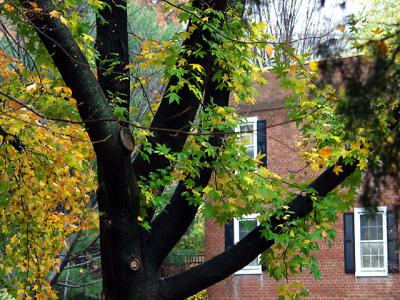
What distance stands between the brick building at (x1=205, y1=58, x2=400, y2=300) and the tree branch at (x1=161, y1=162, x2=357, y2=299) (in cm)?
973

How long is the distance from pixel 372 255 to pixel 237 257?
39.4 ft

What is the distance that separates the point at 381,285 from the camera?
21.6 meters

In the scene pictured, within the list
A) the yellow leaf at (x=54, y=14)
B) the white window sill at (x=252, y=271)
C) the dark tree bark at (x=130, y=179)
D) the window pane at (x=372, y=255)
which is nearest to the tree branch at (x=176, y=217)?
the dark tree bark at (x=130, y=179)

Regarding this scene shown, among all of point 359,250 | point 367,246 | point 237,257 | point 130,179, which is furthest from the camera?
point 359,250

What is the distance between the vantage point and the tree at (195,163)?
991cm

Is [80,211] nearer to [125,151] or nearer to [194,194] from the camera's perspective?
[194,194]

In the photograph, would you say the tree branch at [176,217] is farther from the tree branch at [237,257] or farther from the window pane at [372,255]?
the window pane at [372,255]

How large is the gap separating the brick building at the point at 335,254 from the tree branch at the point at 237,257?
9.73m

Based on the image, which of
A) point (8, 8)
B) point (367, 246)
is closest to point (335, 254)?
point (367, 246)

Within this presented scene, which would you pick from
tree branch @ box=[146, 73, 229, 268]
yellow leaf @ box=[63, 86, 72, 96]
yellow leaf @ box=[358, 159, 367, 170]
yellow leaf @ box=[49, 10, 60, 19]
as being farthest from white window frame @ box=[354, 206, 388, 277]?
yellow leaf @ box=[49, 10, 60, 19]

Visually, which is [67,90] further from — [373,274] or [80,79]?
[373,274]

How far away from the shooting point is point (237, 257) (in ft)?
34.3

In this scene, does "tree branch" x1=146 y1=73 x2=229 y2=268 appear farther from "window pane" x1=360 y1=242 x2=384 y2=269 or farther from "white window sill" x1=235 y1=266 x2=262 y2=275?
"white window sill" x1=235 y1=266 x2=262 y2=275

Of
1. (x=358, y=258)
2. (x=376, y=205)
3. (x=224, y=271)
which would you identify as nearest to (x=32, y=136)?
(x=224, y=271)
